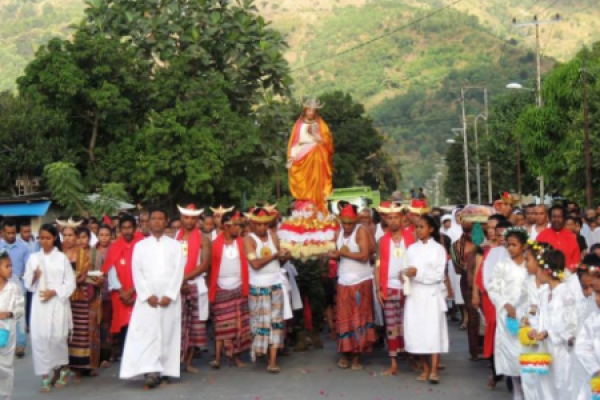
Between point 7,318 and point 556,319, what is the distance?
5.09m

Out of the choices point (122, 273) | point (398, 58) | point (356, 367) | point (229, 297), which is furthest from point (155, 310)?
point (398, 58)

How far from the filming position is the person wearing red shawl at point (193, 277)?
1396 centimetres

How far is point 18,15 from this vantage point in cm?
19400

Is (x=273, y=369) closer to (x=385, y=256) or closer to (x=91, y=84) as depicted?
(x=385, y=256)

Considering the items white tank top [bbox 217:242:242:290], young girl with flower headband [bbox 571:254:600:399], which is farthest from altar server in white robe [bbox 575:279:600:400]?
white tank top [bbox 217:242:242:290]

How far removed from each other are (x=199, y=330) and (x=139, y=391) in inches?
77.3

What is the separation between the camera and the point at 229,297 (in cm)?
1388

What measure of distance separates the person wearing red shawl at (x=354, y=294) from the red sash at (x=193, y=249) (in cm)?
190

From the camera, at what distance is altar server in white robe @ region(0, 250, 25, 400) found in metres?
10.4

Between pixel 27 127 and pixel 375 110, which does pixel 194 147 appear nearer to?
pixel 27 127

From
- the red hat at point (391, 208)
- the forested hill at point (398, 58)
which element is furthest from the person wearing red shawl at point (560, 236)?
the forested hill at point (398, 58)

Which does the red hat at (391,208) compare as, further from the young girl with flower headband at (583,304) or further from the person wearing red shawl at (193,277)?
the young girl with flower headband at (583,304)

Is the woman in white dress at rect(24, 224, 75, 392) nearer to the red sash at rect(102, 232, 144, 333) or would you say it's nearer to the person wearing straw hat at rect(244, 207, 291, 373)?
the red sash at rect(102, 232, 144, 333)

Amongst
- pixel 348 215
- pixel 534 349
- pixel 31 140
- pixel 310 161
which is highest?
pixel 31 140
